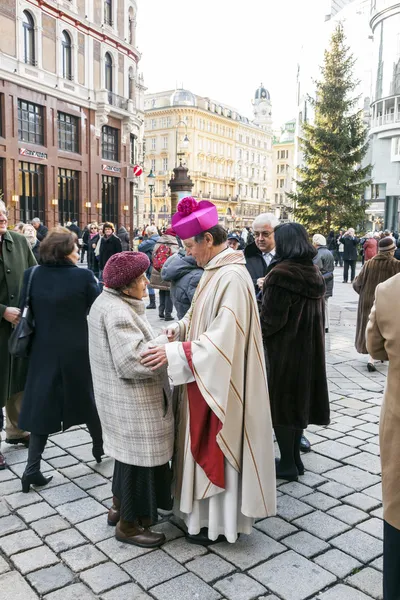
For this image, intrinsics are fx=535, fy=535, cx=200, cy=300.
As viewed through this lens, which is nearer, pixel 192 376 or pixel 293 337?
pixel 192 376

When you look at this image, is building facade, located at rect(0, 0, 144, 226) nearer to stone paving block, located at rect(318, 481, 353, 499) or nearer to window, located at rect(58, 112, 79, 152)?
window, located at rect(58, 112, 79, 152)

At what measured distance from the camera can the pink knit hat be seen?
303cm

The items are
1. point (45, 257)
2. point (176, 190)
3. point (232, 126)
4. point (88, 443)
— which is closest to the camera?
point (45, 257)

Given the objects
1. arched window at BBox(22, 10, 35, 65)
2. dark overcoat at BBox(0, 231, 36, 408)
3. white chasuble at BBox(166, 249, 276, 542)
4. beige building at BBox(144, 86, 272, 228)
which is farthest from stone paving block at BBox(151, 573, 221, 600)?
beige building at BBox(144, 86, 272, 228)

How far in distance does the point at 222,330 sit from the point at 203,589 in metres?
1.33

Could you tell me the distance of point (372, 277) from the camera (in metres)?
7.44

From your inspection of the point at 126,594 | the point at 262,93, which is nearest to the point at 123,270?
the point at 126,594

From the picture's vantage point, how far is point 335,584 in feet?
9.22

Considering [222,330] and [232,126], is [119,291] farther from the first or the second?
[232,126]

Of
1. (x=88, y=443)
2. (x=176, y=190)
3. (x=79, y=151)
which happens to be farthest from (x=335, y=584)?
(x=79, y=151)

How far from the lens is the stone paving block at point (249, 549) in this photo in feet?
9.87

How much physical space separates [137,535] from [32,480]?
42.5 inches

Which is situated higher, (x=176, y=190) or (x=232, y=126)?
(x=232, y=126)

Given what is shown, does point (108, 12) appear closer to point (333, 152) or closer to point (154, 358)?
point (333, 152)
